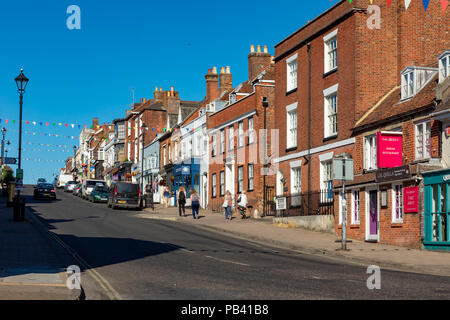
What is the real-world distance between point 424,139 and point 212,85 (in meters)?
35.8

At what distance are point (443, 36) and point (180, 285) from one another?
23.5 metres

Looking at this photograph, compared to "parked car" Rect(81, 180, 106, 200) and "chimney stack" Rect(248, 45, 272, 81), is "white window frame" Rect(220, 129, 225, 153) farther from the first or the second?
"parked car" Rect(81, 180, 106, 200)

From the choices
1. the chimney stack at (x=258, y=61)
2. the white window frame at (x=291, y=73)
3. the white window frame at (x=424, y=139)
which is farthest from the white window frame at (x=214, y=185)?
the white window frame at (x=424, y=139)

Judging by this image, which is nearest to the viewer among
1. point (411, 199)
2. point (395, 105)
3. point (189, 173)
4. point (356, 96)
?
point (411, 199)

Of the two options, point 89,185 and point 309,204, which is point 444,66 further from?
point 89,185

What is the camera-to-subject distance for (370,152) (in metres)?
28.0

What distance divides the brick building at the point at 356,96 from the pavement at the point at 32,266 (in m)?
13.0

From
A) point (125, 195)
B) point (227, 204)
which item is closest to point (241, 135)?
point (227, 204)

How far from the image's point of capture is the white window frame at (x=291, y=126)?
36.1 m

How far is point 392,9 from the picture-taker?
31.1 metres

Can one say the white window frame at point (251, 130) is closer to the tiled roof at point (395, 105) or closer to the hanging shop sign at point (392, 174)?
the tiled roof at point (395, 105)

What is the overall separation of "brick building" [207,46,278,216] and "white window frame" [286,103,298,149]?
260cm
